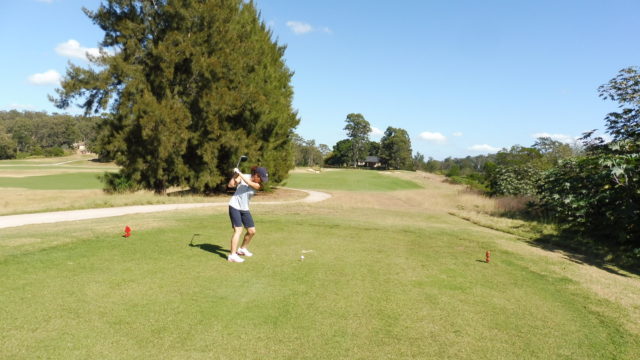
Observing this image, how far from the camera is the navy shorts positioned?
8230 millimetres

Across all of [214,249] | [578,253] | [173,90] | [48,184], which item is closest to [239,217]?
[214,249]

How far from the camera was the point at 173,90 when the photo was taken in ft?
82.9

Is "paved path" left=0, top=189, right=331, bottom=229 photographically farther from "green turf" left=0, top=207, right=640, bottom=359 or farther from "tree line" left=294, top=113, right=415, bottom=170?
"tree line" left=294, top=113, right=415, bottom=170

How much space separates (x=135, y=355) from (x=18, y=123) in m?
197

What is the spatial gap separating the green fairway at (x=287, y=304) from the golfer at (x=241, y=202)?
0.41 metres

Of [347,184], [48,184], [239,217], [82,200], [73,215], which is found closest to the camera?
[239,217]

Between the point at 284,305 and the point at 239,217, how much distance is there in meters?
3.06

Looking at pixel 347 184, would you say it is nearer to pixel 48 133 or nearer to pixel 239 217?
pixel 239 217

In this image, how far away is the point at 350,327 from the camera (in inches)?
204

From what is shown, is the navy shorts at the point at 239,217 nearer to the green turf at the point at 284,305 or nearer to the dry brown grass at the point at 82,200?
the green turf at the point at 284,305

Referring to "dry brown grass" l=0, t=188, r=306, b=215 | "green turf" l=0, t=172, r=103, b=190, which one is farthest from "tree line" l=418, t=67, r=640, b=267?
"green turf" l=0, t=172, r=103, b=190

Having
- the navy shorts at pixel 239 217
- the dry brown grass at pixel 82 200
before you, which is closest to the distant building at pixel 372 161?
the dry brown grass at pixel 82 200

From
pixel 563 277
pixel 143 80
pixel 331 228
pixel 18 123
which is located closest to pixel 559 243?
pixel 563 277

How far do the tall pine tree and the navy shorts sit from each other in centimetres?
1641
